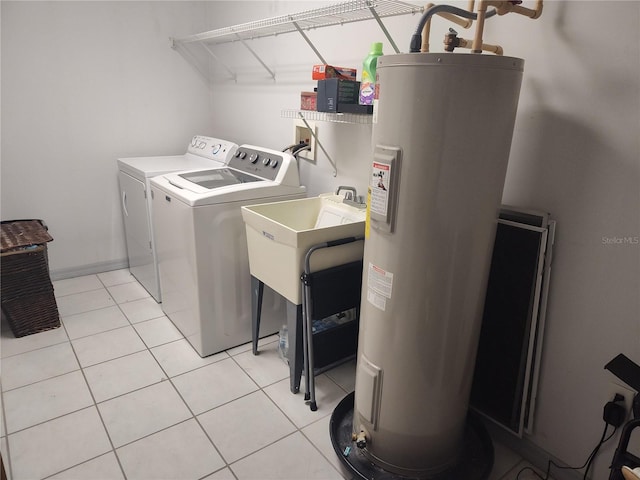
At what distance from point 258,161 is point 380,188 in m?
1.40

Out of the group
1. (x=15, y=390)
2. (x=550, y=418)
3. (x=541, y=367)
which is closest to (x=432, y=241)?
(x=541, y=367)

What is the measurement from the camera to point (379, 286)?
4.60 ft

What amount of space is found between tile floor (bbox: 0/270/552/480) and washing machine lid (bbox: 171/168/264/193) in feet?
3.01

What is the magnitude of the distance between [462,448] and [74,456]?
1531mm

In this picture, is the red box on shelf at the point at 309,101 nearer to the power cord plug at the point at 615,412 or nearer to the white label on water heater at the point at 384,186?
the white label on water heater at the point at 384,186

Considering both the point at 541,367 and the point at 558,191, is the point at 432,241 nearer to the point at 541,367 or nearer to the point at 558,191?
the point at 558,191

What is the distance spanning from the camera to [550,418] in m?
1.60

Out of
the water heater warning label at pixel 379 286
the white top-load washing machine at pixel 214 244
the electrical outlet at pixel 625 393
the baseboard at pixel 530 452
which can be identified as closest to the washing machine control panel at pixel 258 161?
the white top-load washing machine at pixel 214 244

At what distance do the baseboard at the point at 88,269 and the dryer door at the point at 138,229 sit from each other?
0.21 m

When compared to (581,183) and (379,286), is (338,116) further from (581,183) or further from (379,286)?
(581,183)

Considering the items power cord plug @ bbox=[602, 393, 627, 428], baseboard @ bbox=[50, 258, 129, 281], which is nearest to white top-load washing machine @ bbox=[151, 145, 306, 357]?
baseboard @ bbox=[50, 258, 129, 281]

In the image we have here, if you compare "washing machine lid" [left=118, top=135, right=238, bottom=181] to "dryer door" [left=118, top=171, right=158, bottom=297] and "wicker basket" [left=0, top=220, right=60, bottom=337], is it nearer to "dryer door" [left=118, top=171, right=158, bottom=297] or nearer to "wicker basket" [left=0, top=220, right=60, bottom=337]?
"dryer door" [left=118, top=171, right=158, bottom=297]

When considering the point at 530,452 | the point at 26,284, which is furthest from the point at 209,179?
the point at 530,452

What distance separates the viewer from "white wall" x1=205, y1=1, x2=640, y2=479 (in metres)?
1.26
